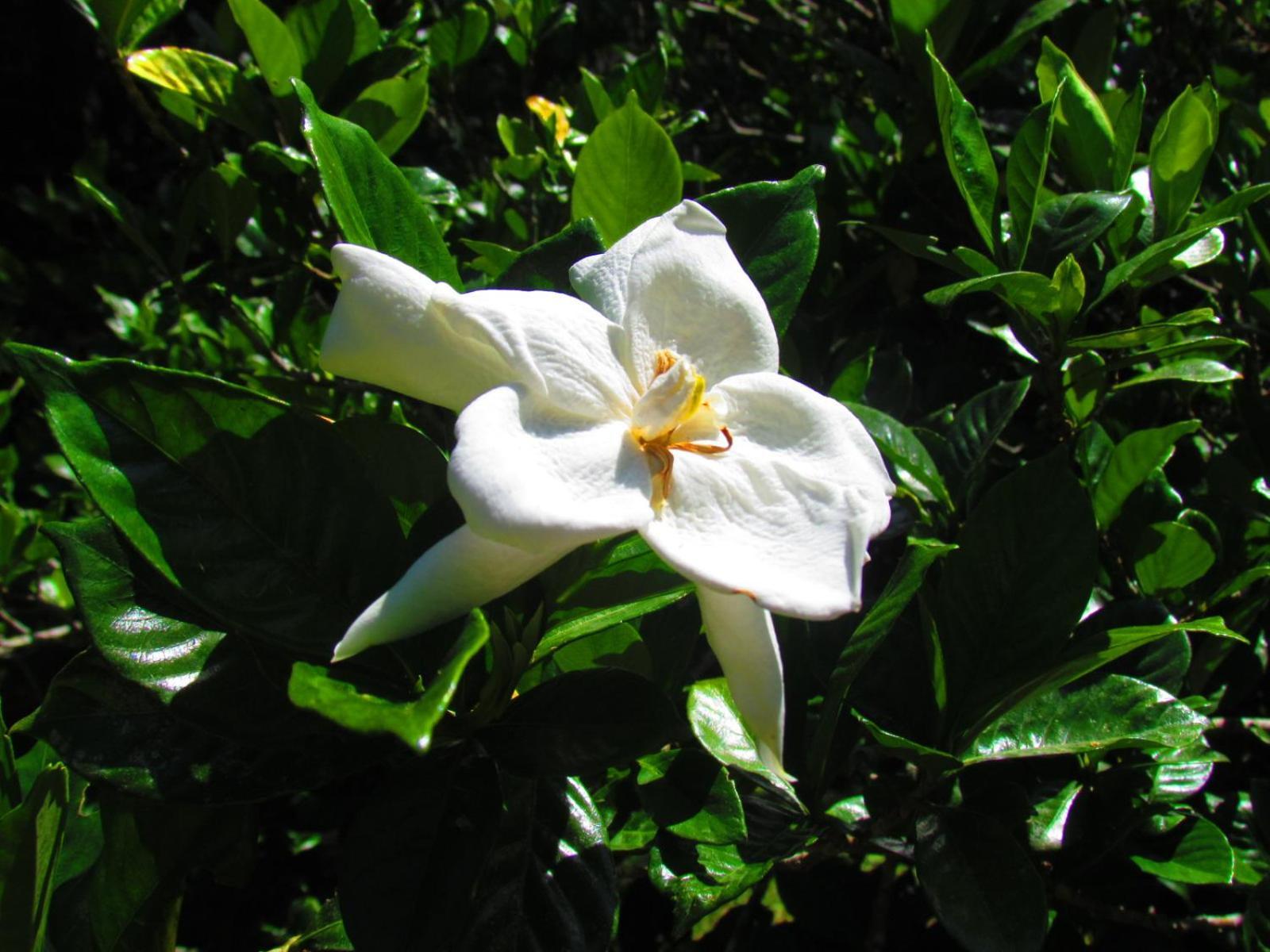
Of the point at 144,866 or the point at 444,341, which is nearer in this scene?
the point at 444,341

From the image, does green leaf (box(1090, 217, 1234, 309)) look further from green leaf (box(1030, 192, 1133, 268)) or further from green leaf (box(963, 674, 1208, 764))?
green leaf (box(963, 674, 1208, 764))

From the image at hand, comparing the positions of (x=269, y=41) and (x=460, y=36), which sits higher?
(x=269, y=41)

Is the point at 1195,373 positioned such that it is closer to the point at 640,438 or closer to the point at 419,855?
the point at 640,438

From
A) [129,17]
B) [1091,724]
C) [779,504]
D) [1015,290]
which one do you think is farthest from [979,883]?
[129,17]

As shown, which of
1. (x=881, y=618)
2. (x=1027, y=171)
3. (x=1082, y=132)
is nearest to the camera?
(x=881, y=618)

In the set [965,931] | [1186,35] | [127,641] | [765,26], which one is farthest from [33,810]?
[1186,35]

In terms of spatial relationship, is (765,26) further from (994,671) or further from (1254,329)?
(994,671)

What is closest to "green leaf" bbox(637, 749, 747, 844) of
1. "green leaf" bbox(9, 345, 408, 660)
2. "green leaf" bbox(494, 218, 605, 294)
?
"green leaf" bbox(9, 345, 408, 660)
